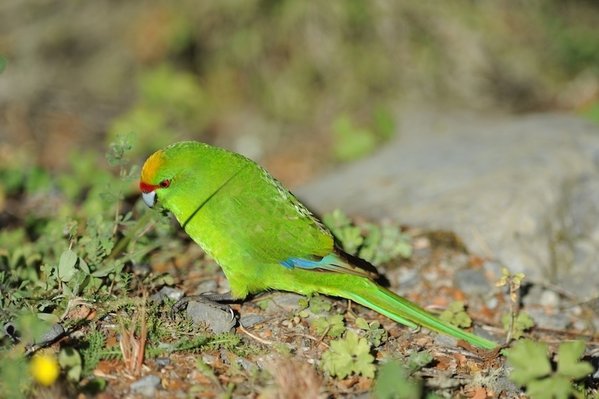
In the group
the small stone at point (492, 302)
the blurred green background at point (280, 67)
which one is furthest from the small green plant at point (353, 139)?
the small stone at point (492, 302)

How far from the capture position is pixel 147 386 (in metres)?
3.16

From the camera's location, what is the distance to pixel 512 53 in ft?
25.4

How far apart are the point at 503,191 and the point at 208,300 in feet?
8.13

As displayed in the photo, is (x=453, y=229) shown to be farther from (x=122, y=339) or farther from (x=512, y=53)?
(x=512, y=53)

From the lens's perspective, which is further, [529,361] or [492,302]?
[492,302]

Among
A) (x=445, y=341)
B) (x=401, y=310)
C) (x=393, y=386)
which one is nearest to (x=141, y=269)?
(x=401, y=310)

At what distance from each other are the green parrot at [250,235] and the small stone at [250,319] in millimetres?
123

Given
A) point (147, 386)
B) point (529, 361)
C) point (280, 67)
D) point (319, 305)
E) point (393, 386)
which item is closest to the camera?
point (393, 386)

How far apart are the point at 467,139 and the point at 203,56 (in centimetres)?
321

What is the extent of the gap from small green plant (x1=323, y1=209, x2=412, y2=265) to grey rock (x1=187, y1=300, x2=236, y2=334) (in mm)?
1125

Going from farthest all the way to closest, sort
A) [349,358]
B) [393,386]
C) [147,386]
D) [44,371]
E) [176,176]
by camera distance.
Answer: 1. [176,176]
2. [349,358]
3. [147,386]
4. [393,386]
5. [44,371]

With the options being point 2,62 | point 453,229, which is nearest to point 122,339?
point 2,62

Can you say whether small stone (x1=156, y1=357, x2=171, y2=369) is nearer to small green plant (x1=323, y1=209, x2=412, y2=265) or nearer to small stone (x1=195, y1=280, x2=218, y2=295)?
small stone (x1=195, y1=280, x2=218, y2=295)

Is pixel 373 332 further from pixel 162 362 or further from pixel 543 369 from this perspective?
pixel 162 362
